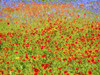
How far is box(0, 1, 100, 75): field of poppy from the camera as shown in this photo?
3182mm

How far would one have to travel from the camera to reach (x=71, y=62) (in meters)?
3.34

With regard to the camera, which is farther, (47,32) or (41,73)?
(47,32)

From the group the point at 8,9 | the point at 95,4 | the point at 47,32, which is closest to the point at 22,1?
the point at 8,9

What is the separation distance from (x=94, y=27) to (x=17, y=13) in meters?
3.97

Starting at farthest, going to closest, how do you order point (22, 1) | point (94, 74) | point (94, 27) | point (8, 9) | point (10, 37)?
point (22, 1)
point (8, 9)
point (94, 27)
point (10, 37)
point (94, 74)

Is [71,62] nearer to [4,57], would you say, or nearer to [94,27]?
[4,57]

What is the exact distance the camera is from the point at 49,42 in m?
4.39

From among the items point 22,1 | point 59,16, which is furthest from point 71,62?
point 22,1

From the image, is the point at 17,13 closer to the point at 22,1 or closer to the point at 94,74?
the point at 22,1

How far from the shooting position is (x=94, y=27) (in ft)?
16.8

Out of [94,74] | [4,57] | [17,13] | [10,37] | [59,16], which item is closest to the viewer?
[94,74]

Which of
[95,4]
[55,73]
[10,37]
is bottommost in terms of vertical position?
[55,73]

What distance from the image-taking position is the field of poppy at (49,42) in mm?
3182

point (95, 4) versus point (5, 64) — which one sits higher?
point (95, 4)
